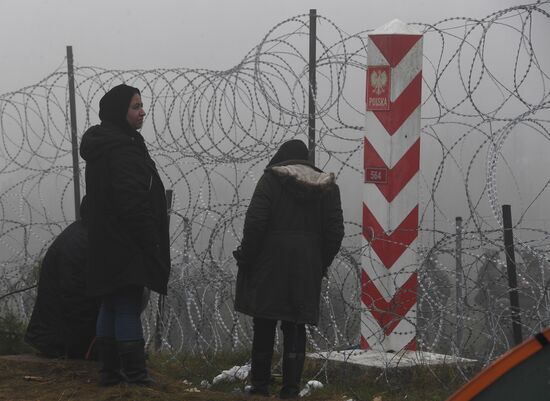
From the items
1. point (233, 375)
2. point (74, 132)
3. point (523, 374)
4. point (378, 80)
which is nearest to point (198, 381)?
point (233, 375)

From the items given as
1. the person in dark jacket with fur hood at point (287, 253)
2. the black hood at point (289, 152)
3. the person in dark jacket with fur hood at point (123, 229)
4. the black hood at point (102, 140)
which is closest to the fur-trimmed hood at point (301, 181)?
the person in dark jacket with fur hood at point (287, 253)

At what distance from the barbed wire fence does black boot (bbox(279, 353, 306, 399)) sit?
737 millimetres

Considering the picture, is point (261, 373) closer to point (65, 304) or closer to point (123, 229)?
point (123, 229)

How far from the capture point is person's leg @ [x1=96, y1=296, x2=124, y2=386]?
6.37 m

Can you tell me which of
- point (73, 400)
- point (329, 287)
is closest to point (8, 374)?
point (73, 400)

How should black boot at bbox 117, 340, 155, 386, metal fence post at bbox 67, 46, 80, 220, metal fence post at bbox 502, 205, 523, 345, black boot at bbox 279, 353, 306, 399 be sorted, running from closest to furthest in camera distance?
1. black boot at bbox 117, 340, 155, 386
2. black boot at bbox 279, 353, 306, 399
3. metal fence post at bbox 502, 205, 523, 345
4. metal fence post at bbox 67, 46, 80, 220

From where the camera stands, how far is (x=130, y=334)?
6.25 m

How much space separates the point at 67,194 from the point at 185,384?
3.71m

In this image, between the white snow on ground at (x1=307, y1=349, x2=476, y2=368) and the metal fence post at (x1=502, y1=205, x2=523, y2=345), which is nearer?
the white snow on ground at (x1=307, y1=349, x2=476, y2=368)

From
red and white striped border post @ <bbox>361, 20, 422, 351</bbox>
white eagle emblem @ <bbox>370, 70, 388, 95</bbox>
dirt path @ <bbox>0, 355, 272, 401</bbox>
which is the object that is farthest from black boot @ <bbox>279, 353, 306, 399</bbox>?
white eagle emblem @ <bbox>370, 70, 388, 95</bbox>

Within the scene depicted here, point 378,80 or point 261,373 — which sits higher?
point 378,80

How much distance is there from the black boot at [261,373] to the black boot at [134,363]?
515 mm

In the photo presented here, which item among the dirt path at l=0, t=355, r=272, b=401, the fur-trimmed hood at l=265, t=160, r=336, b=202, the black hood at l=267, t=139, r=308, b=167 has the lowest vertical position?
the dirt path at l=0, t=355, r=272, b=401

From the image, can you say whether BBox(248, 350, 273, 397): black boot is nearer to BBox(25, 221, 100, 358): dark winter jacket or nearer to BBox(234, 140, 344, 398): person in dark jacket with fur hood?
BBox(234, 140, 344, 398): person in dark jacket with fur hood
